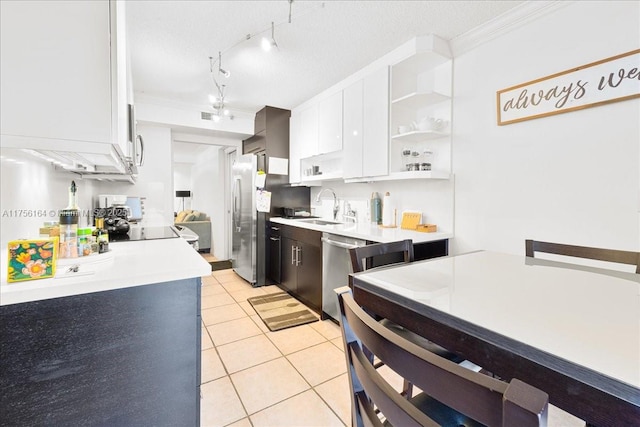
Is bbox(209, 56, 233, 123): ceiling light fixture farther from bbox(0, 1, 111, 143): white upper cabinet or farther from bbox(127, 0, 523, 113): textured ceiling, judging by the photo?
bbox(0, 1, 111, 143): white upper cabinet

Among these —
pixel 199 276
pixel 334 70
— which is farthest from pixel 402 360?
pixel 334 70

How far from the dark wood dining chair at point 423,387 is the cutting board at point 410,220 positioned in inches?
74.5

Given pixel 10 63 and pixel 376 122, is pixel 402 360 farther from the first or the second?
pixel 376 122

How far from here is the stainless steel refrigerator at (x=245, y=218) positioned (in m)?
3.86

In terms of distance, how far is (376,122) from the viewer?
2637 mm

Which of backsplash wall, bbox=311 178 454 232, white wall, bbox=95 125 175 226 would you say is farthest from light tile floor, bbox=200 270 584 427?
white wall, bbox=95 125 175 226

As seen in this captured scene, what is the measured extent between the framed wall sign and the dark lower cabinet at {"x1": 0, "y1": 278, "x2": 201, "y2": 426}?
2293 millimetres

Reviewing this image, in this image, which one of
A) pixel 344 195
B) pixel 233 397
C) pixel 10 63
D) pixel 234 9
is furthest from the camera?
pixel 344 195

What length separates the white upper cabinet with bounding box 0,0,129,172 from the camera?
95 centimetres

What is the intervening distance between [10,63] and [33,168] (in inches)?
32.7

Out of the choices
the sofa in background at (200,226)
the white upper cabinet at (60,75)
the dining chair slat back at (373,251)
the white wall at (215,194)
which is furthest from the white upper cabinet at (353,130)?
the sofa in background at (200,226)

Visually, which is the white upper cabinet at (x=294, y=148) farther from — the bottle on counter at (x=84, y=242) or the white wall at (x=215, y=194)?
the bottle on counter at (x=84, y=242)

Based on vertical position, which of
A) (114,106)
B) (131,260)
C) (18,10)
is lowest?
(131,260)

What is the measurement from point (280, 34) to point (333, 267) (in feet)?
6.60
